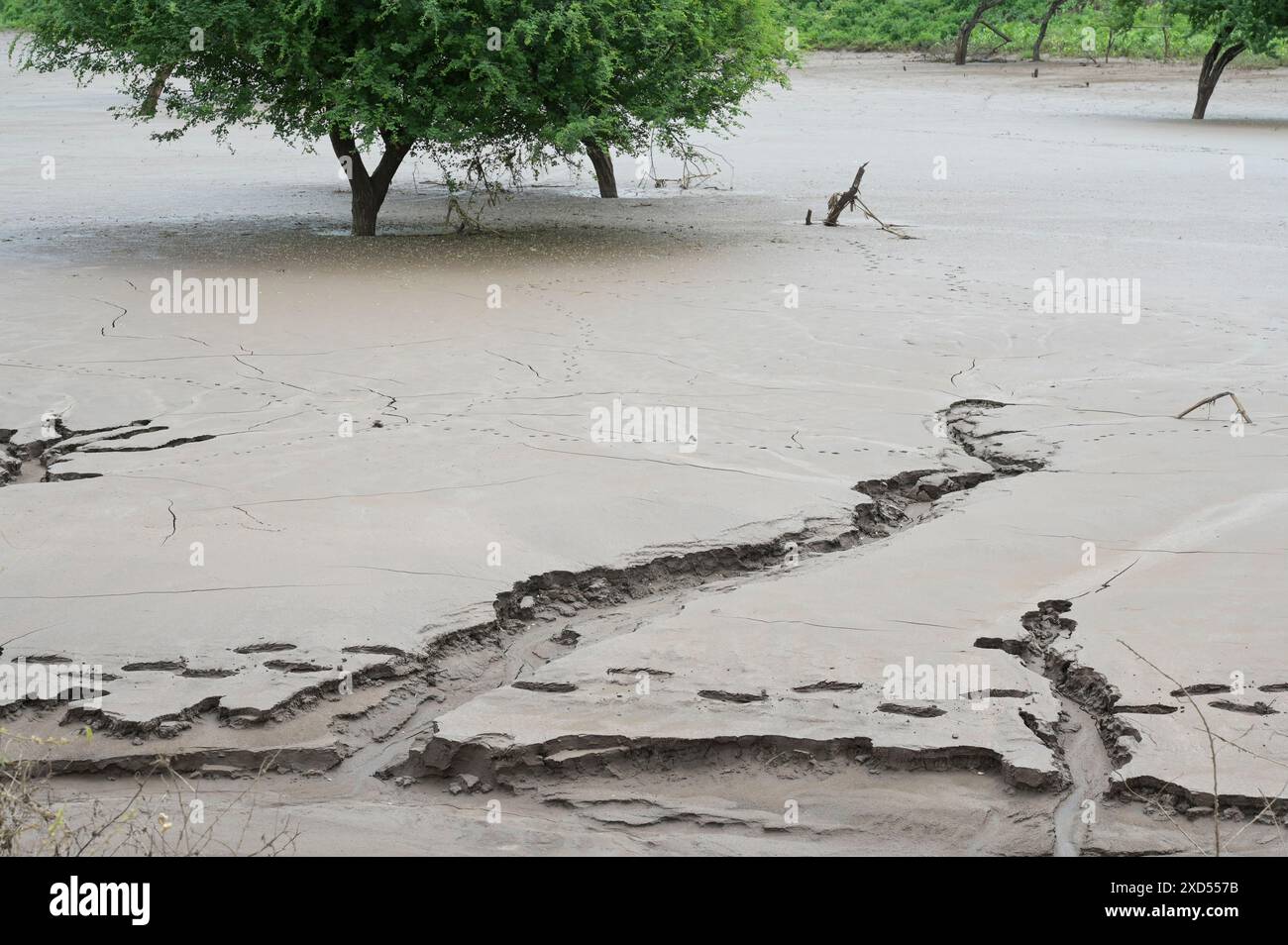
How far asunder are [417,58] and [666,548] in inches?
309

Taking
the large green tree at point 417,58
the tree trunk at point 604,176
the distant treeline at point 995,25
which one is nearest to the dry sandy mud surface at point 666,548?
the large green tree at point 417,58

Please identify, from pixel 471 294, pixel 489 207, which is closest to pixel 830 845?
pixel 471 294

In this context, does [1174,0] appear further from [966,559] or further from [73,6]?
[966,559]

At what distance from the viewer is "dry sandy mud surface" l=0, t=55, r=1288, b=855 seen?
3689 mm

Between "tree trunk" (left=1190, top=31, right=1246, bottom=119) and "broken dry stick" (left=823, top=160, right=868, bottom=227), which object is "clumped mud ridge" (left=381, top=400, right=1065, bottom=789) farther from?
"tree trunk" (left=1190, top=31, right=1246, bottom=119)

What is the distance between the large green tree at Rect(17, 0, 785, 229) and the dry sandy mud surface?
1.34m

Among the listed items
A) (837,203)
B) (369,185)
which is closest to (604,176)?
(837,203)

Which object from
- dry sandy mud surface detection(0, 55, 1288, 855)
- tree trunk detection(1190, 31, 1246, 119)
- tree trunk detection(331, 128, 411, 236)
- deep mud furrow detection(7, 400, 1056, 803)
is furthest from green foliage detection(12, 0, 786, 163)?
tree trunk detection(1190, 31, 1246, 119)

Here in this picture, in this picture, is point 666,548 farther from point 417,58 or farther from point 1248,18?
point 1248,18

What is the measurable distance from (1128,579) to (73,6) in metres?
10.6

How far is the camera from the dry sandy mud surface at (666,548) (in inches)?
145

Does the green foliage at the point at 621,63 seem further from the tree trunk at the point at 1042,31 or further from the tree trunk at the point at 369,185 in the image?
the tree trunk at the point at 1042,31

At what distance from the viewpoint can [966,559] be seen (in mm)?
5160

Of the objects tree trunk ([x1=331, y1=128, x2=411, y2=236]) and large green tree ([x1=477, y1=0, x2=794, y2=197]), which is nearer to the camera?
large green tree ([x1=477, y1=0, x2=794, y2=197])
